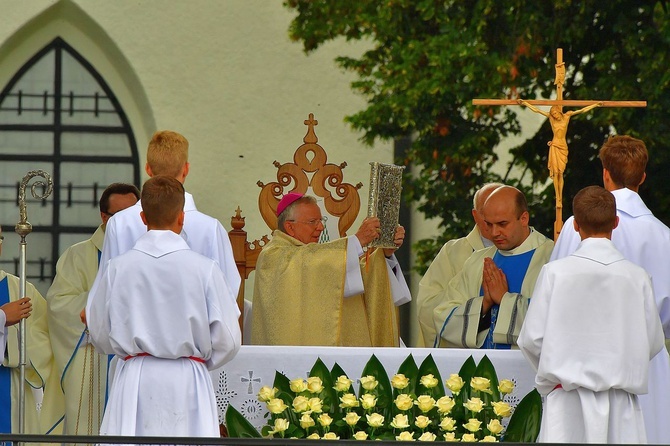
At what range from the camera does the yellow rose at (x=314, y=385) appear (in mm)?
6266

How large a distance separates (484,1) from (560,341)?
21.4ft

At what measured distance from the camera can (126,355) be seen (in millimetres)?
5805

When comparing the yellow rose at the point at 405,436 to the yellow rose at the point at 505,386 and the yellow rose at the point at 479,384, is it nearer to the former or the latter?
the yellow rose at the point at 479,384

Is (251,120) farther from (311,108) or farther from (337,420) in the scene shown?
(337,420)

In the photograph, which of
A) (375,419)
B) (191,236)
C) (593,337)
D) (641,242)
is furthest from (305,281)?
(593,337)

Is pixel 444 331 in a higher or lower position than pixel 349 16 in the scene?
lower

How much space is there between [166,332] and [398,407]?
1.09 meters

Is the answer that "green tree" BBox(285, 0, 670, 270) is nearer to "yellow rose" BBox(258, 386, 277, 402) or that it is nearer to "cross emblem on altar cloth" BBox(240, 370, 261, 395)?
"cross emblem on altar cloth" BBox(240, 370, 261, 395)

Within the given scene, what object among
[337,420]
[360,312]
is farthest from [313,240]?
[337,420]

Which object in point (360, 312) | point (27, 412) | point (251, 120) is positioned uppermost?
point (251, 120)

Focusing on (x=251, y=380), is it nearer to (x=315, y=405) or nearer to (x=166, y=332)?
(x=315, y=405)

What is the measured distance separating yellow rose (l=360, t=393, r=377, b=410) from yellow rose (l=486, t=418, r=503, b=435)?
1.69 feet

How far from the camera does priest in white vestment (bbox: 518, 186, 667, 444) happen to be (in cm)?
565

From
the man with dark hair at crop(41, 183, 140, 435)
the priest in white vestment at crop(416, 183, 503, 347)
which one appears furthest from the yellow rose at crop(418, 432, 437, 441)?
the man with dark hair at crop(41, 183, 140, 435)
